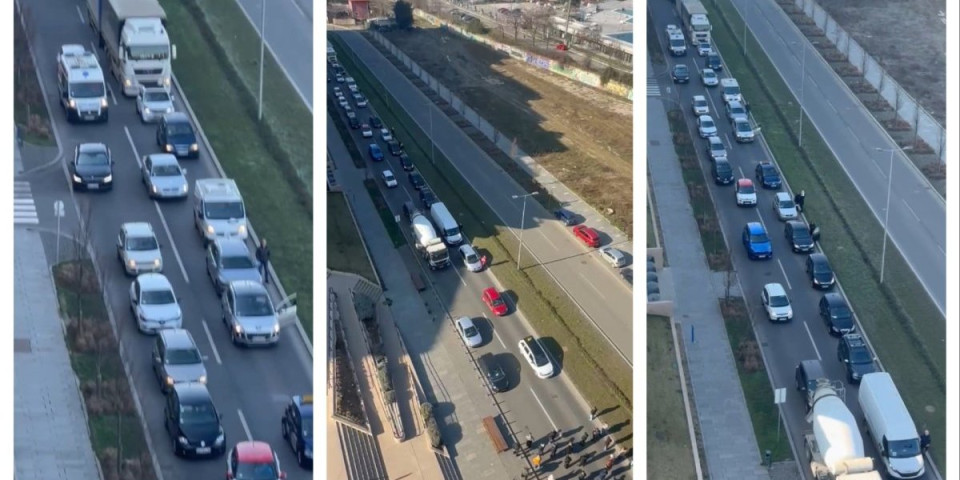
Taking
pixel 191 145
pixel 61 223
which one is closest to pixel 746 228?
pixel 191 145

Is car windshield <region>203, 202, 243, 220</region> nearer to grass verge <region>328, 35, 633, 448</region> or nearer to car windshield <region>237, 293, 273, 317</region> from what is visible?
car windshield <region>237, 293, 273, 317</region>

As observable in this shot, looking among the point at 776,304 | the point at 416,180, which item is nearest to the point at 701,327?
the point at 776,304

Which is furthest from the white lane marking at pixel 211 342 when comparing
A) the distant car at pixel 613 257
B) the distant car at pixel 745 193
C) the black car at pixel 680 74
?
the black car at pixel 680 74

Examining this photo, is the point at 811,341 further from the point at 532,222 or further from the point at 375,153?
the point at 375,153

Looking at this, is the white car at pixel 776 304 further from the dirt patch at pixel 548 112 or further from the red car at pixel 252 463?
the red car at pixel 252 463

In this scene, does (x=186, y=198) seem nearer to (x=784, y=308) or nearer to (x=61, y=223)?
(x=61, y=223)

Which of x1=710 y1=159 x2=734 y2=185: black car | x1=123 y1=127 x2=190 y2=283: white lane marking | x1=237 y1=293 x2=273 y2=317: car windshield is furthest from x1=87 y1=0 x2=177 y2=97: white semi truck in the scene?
x1=710 y1=159 x2=734 y2=185: black car
